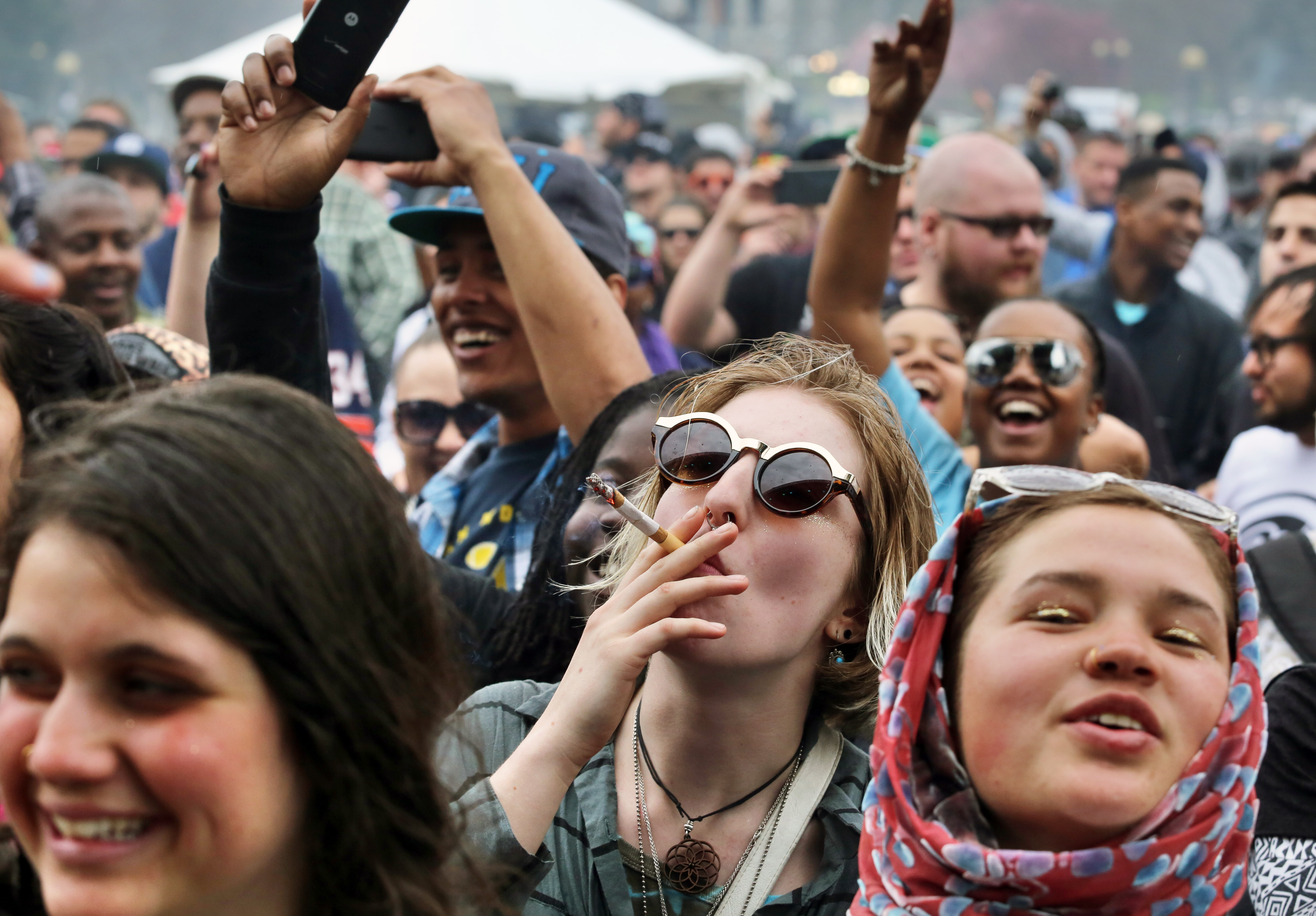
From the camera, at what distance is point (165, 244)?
755cm

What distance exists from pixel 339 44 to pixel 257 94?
7.3 inches

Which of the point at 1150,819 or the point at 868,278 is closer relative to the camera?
the point at 1150,819

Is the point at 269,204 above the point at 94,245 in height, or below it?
above

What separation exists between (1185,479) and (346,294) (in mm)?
4271

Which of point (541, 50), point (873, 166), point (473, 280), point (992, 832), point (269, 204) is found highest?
point (541, 50)

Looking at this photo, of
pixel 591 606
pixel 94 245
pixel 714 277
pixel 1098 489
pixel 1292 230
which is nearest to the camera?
pixel 1098 489

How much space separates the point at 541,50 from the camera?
1419cm

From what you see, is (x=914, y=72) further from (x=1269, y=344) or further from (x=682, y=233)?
(x=682, y=233)

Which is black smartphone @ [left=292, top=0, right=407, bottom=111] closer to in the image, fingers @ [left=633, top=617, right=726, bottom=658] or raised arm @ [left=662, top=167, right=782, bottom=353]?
fingers @ [left=633, top=617, right=726, bottom=658]

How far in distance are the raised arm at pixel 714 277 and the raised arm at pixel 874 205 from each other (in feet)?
7.59

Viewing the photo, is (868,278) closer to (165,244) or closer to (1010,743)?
(1010,743)

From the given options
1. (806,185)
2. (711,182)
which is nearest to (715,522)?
(806,185)

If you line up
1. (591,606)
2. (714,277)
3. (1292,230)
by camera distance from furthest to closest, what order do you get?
(1292,230) → (714,277) → (591,606)

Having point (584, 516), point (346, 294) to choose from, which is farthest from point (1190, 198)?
point (584, 516)
